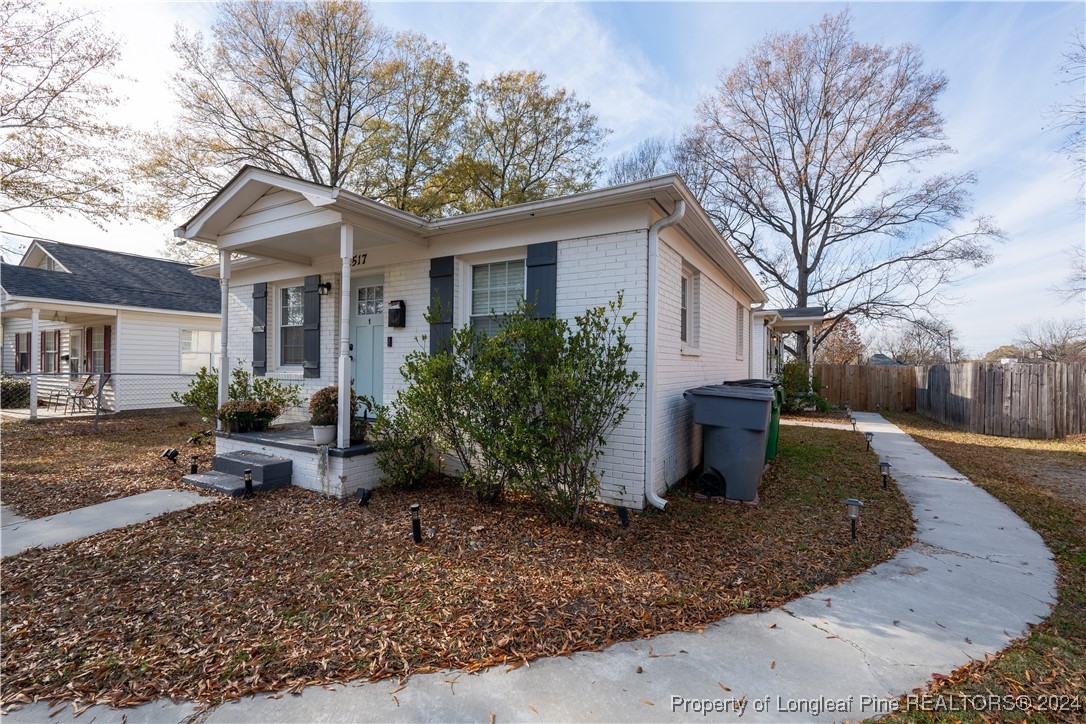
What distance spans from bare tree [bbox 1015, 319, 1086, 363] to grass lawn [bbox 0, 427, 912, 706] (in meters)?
22.6

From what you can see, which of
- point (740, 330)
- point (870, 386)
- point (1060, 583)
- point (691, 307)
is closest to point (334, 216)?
point (691, 307)

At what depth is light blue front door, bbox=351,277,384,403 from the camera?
6688 mm

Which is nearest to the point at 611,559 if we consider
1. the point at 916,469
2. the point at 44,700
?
the point at 44,700

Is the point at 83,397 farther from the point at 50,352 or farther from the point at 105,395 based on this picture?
the point at 50,352

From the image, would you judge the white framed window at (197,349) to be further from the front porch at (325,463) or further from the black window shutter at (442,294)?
the black window shutter at (442,294)

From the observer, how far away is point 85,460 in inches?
267

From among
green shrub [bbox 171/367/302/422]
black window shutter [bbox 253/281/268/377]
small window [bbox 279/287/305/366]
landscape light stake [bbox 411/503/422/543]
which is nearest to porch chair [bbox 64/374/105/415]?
green shrub [bbox 171/367/302/422]

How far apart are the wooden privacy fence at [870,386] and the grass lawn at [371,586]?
43.6 ft

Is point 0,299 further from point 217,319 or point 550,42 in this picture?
point 550,42

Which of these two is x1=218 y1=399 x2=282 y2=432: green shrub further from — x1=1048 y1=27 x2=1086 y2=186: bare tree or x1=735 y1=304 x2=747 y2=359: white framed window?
x1=1048 y1=27 x2=1086 y2=186: bare tree

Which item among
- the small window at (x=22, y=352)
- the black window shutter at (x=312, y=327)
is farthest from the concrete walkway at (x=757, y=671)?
the small window at (x=22, y=352)

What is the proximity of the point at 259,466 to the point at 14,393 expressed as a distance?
1438cm

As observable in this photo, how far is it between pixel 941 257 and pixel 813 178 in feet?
18.4

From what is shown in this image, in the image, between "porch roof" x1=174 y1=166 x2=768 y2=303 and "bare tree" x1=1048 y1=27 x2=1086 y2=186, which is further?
"bare tree" x1=1048 y1=27 x2=1086 y2=186
